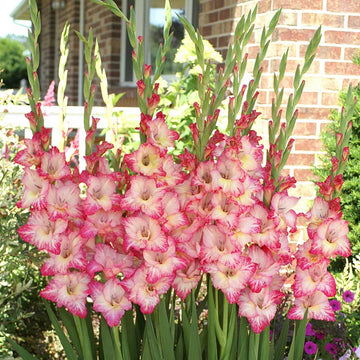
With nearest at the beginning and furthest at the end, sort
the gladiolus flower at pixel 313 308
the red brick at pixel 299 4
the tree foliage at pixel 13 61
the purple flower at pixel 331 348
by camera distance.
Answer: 1. the gladiolus flower at pixel 313 308
2. the purple flower at pixel 331 348
3. the red brick at pixel 299 4
4. the tree foliage at pixel 13 61

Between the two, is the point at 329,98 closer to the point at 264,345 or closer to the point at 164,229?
the point at 264,345

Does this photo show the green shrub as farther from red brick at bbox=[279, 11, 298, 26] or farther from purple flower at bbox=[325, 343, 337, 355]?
red brick at bbox=[279, 11, 298, 26]

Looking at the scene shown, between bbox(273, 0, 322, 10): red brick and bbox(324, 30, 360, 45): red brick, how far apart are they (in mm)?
184

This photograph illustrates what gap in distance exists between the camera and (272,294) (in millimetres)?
1378

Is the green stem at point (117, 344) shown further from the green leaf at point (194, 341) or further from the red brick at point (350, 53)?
the red brick at point (350, 53)

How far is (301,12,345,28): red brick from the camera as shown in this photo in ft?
12.5

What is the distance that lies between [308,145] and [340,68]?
535mm

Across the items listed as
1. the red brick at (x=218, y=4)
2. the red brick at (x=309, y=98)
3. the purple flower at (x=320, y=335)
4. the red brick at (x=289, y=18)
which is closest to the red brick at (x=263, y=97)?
the red brick at (x=309, y=98)

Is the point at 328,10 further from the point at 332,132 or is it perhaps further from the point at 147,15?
the point at 147,15

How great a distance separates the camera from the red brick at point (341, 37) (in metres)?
3.91

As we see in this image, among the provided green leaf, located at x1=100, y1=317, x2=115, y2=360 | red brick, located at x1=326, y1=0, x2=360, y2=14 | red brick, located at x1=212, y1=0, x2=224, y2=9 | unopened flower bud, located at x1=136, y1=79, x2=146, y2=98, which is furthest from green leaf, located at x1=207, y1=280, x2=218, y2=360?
red brick, located at x1=212, y1=0, x2=224, y2=9

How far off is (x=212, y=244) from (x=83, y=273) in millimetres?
293

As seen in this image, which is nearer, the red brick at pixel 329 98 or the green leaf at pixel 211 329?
the green leaf at pixel 211 329

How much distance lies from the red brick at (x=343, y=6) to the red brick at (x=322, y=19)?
43 mm
